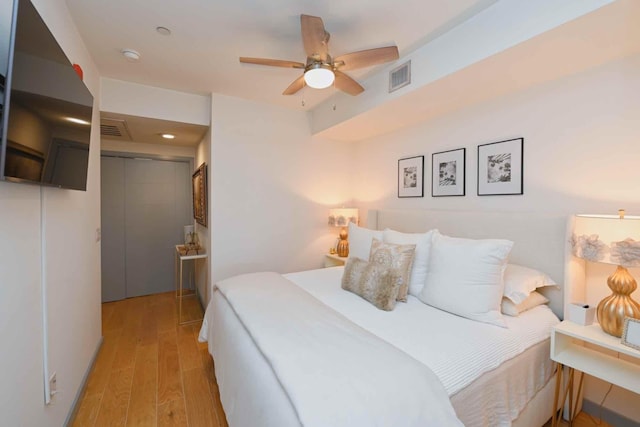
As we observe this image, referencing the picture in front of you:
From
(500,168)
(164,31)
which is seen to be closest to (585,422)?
(500,168)

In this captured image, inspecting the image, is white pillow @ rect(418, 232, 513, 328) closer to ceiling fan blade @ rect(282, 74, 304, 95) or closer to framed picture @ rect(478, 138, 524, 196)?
framed picture @ rect(478, 138, 524, 196)

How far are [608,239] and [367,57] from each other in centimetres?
166

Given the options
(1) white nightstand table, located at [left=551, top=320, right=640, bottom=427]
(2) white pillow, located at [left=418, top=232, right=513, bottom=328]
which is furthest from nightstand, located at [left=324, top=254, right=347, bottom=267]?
(1) white nightstand table, located at [left=551, top=320, right=640, bottom=427]

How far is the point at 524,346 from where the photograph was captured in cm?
149

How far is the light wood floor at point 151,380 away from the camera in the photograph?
1.82m

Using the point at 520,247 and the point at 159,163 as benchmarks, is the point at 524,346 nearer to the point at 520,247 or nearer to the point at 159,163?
the point at 520,247

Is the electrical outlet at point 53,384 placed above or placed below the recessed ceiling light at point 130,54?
below

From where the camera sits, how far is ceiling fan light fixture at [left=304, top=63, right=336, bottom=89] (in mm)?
1760

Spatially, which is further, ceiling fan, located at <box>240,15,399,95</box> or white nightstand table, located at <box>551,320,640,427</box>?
ceiling fan, located at <box>240,15,399,95</box>

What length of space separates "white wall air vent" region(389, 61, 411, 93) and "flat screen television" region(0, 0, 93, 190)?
6.91ft

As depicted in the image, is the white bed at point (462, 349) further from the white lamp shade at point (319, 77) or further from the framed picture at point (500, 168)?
the white lamp shade at point (319, 77)

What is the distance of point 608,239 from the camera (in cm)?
145

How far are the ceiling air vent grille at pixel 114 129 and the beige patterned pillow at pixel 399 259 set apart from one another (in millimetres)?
3051

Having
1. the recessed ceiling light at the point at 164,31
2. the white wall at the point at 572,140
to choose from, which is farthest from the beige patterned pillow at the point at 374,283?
the recessed ceiling light at the point at 164,31
